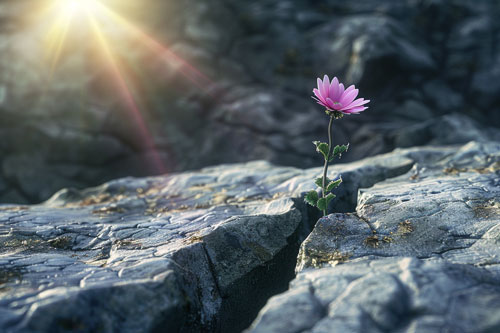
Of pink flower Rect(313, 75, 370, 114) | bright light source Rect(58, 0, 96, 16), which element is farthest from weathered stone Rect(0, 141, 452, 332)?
bright light source Rect(58, 0, 96, 16)

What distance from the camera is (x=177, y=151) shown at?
1085cm

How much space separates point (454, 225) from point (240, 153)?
749 centimetres

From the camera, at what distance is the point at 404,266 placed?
2229mm

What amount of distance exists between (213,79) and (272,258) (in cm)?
900

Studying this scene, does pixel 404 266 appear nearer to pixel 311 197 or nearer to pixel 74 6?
pixel 311 197

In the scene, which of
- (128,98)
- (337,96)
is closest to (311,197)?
(337,96)

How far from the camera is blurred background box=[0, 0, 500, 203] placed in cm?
1027

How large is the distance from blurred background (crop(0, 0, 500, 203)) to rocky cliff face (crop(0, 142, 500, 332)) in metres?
5.40

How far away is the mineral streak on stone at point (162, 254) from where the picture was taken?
7.12 feet

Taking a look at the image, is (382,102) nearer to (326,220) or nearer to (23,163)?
(326,220)

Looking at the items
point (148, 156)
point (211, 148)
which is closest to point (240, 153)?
point (211, 148)

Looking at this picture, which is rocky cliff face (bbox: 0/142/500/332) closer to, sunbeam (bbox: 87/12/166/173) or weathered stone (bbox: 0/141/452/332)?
weathered stone (bbox: 0/141/452/332)

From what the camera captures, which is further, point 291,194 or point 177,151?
point 177,151

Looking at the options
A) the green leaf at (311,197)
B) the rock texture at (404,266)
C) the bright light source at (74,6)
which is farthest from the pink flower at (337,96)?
the bright light source at (74,6)
